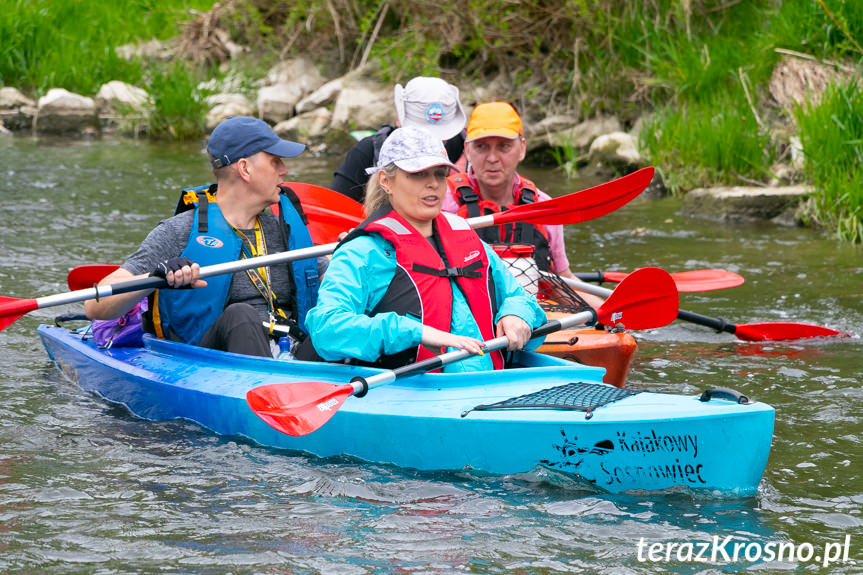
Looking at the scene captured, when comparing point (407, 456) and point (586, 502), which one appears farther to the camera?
point (407, 456)

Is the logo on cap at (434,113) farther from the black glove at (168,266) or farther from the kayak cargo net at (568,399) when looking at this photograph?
the kayak cargo net at (568,399)

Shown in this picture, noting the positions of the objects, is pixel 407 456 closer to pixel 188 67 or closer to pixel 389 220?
pixel 389 220

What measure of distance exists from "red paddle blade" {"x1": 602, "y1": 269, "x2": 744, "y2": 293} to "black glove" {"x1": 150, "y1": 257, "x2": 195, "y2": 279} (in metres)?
2.51

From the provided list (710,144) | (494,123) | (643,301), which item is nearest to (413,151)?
(494,123)

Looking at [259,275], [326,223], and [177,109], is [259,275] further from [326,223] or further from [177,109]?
[177,109]

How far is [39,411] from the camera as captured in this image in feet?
14.7

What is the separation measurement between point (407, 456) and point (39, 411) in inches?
69.0

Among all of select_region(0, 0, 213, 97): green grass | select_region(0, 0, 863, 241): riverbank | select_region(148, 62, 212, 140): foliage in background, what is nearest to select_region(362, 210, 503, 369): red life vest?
select_region(0, 0, 863, 241): riverbank

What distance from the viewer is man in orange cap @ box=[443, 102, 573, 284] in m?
4.84

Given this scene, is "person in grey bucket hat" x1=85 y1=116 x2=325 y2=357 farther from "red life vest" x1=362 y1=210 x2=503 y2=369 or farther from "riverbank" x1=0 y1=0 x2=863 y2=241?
"riverbank" x1=0 y1=0 x2=863 y2=241

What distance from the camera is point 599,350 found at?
4371mm

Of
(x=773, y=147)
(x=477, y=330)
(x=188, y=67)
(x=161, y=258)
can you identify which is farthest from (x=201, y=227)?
(x=188, y=67)

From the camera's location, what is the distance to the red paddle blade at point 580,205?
189 inches

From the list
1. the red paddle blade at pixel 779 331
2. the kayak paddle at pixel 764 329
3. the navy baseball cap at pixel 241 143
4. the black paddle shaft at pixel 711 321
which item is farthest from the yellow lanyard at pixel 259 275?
the red paddle blade at pixel 779 331
